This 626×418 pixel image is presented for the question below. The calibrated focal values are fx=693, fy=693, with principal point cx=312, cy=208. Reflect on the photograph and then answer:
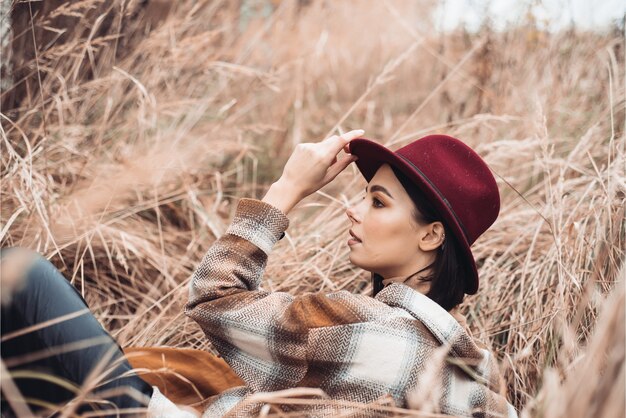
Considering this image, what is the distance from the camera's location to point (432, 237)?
1.77 m

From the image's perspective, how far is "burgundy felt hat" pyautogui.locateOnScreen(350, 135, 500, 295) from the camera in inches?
66.4

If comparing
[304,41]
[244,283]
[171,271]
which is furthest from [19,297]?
[304,41]

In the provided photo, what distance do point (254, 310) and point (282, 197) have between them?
0.35 meters

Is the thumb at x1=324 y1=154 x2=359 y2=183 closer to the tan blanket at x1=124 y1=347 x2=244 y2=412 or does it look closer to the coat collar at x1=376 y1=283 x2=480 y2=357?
the coat collar at x1=376 y1=283 x2=480 y2=357

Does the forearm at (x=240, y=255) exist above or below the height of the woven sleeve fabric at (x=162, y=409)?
above

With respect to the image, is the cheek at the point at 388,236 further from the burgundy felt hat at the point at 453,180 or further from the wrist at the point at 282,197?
the wrist at the point at 282,197

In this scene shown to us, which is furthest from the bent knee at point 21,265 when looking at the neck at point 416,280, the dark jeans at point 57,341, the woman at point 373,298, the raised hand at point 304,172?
the neck at point 416,280

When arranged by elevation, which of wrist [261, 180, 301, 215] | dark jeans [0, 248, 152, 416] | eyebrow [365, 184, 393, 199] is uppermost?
eyebrow [365, 184, 393, 199]

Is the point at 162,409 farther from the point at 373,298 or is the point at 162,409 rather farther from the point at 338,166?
the point at 338,166

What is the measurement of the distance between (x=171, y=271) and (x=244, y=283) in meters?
0.95

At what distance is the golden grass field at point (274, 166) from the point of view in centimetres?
198

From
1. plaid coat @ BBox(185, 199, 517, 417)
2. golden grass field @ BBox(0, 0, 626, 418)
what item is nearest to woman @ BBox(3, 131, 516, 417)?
plaid coat @ BBox(185, 199, 517, 417)

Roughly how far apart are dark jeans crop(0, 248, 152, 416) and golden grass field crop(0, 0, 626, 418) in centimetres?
48

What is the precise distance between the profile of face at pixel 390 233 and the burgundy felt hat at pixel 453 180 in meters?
0.05
